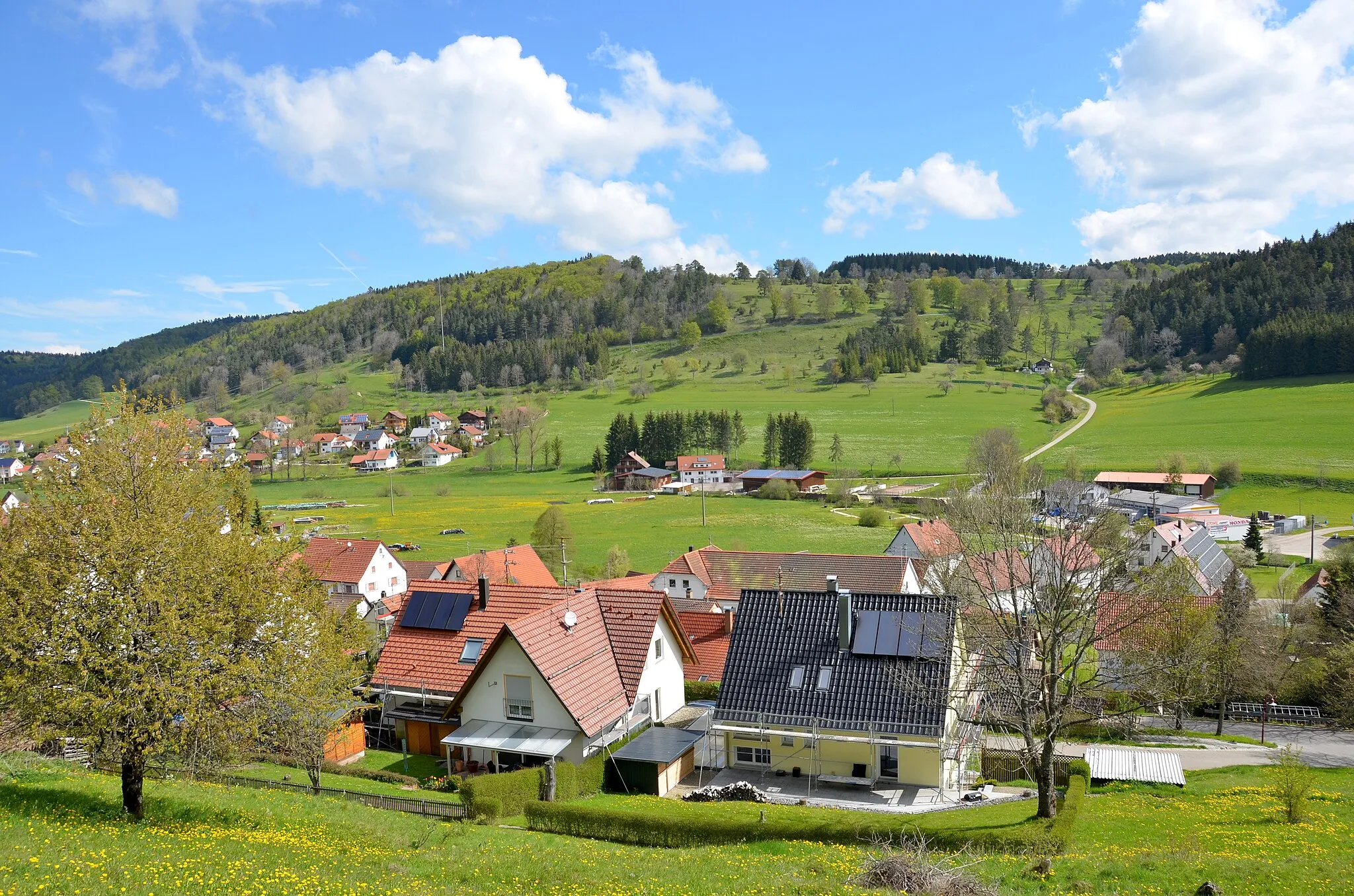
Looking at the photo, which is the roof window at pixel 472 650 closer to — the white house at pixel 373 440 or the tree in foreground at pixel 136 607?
the tree in foreground at pixel 136 607

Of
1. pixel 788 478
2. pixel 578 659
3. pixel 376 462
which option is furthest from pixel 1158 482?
pixel 376 462

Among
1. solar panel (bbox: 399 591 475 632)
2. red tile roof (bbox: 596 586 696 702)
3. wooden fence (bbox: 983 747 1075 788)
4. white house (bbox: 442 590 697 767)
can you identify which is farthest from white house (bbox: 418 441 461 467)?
wooden fence (bbox: 983 747 1075 788)

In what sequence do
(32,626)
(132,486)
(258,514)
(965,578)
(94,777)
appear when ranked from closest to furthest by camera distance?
(32,626) → (132,486) → (94,777) → (965,578) → (258,514)

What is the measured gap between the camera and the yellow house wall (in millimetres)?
24766

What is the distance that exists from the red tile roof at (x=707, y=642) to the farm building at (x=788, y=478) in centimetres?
7876

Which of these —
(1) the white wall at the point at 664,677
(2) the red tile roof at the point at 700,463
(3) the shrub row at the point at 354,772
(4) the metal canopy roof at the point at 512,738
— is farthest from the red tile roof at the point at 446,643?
(2) the red tile roof at the point at 700,463

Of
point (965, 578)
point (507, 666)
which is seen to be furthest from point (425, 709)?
point (965, 578)

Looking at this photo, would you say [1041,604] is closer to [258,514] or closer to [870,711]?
[870,711]

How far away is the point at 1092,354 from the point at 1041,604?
19303 centimetres

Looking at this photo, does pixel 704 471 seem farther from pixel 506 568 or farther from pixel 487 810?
pixel 487 810

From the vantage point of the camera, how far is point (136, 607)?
14.3 m

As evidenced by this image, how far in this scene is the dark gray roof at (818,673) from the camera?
25141mm

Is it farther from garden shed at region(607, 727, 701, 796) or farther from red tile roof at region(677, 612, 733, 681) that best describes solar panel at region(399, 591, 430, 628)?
red tile roof at region(677, 612, 733, 681)

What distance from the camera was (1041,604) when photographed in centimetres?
2102
